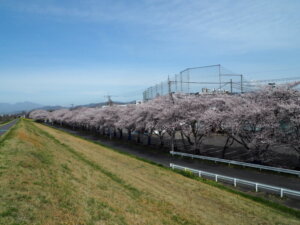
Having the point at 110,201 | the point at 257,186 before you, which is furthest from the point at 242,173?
the point at 110,201

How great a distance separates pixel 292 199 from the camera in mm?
12266

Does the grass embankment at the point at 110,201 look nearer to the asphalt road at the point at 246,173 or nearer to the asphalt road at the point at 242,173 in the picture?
the asphalt road at the point at 246,173

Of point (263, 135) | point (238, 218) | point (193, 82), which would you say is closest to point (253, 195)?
point (238, 218)

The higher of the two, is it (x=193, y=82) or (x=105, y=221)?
(x=193, y=82)

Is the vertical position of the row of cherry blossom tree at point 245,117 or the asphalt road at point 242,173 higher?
the row of cherry blossom tree at point 245,117

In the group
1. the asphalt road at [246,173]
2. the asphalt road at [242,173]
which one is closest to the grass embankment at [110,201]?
the asphalt road at [246,173]

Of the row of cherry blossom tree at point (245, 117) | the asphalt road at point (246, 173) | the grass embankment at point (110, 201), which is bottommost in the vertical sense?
the asphalt road at point (246, 173)

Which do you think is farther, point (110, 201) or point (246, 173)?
point (246, 173)

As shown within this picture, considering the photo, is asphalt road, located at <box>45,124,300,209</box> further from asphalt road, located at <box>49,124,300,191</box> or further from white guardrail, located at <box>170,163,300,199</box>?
white guardrail, located at <box>170,163,300,199</box>

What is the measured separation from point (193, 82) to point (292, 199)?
85.8 ft

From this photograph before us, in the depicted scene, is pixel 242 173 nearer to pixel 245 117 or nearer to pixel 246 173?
pixel 246 173

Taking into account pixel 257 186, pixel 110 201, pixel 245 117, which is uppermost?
pixel 245 117

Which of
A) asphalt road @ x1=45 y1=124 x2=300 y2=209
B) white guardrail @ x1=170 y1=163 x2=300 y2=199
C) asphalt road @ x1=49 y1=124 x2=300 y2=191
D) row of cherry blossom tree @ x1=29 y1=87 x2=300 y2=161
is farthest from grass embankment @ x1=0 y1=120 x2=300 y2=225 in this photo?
row of cherry blossom tree @ x1=29 y1=87 x2=300 y2=161

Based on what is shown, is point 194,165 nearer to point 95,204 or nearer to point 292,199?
point 292,199
